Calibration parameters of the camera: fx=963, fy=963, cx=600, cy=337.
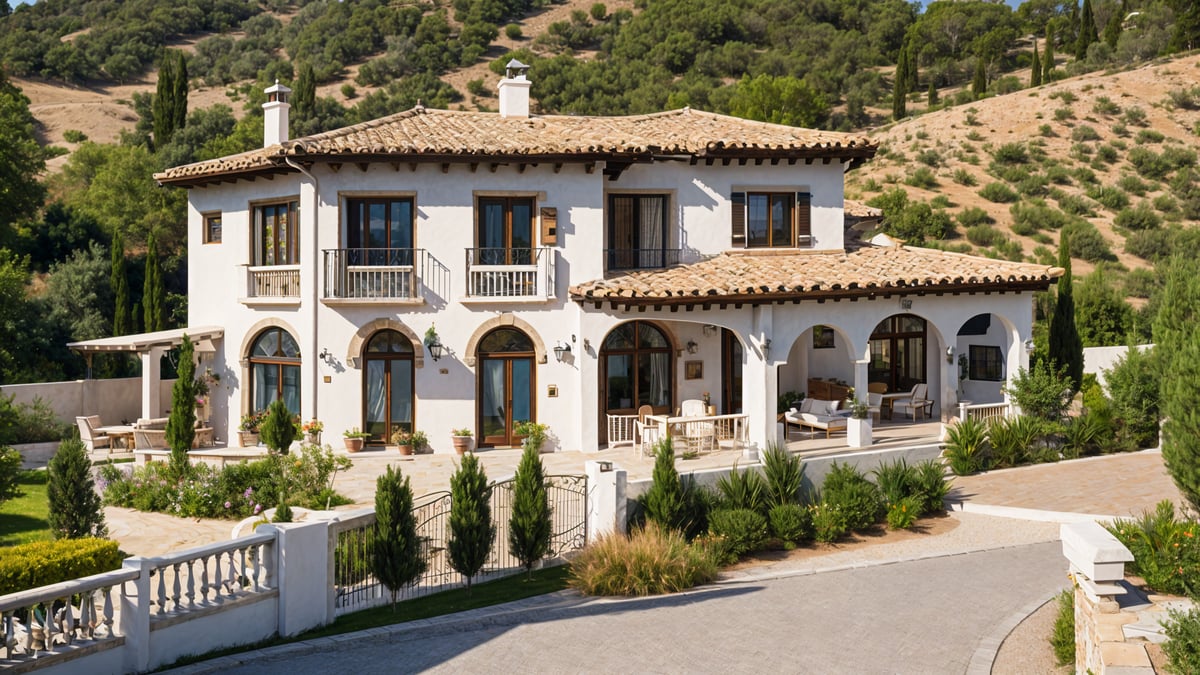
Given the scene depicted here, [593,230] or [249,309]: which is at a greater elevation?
[593,230]

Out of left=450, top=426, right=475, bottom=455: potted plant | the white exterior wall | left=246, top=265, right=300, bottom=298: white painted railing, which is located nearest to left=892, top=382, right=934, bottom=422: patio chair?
the white exterior wall

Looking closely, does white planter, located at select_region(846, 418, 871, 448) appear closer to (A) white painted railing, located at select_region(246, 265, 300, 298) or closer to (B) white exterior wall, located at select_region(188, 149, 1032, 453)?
(B) white exterior wall, located at select_region(188, 149, 1032, 453)

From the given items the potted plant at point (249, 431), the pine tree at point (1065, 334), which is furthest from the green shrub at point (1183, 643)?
the pine tree at point (1065, 334)

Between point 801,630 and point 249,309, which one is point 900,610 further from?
point 249,309

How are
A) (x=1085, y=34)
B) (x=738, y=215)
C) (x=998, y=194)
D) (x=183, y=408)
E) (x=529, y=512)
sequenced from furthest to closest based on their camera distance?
1. (x=1085, y=34)
2. (x=998, y=194)
3. (x=738, y=215)
4. (x=183, y=408)
5. (x=529, y=512)

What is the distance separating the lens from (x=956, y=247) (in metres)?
48.2

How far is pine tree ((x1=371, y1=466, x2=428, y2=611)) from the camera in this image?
1283 cm

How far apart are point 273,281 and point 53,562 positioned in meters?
13.3

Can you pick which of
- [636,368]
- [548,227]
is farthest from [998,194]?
[548,227]

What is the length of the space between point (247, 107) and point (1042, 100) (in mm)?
59004

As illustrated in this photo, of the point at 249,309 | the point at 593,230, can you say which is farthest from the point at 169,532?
the point at 593,230

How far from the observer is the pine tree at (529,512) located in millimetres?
14367

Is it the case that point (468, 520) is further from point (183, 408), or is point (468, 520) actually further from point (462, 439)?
point (183, 408)

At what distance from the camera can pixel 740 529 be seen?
15.8 meters
